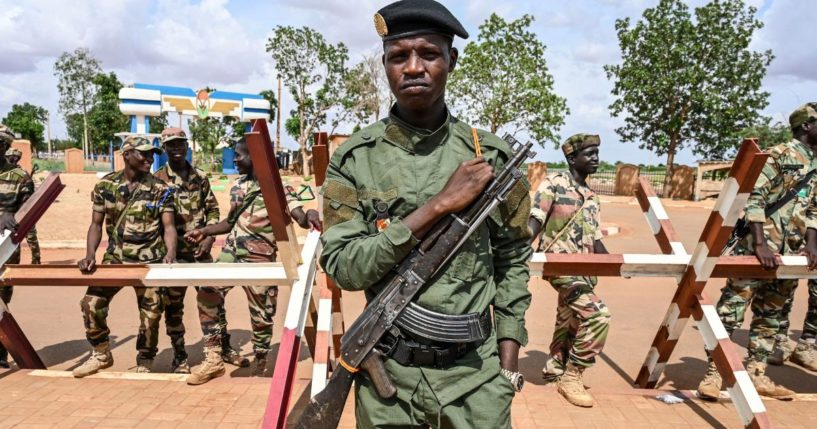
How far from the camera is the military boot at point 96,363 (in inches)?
154

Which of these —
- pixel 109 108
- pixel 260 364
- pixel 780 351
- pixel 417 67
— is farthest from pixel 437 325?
pixel 109 108

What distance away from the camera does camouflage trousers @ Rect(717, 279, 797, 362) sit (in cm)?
390

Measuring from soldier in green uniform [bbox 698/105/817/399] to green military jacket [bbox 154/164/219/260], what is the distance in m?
4.21

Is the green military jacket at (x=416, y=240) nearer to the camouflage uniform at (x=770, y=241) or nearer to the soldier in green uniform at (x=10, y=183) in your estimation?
the camouflage uniform at (x=770, y=241)

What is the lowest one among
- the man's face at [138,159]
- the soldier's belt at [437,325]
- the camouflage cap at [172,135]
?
the soldier's belt at [437,325]

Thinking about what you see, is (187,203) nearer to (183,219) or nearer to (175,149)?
(183,219)

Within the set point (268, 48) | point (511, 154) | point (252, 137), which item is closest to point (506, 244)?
point (511, 154)

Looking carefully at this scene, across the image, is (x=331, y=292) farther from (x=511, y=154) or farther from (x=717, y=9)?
(x=717, y=9)

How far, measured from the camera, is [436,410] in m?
1.52

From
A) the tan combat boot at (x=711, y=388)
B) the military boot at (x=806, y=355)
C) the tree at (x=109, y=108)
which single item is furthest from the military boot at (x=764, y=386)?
the tree at (x=109, y=108)

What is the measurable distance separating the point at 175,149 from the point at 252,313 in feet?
5.14

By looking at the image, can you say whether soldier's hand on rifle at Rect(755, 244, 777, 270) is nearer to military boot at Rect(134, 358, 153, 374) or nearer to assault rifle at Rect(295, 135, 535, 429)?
assault rifle at Rect(295, 135, 535, 429)

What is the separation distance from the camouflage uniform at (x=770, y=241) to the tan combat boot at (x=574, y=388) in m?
1.29

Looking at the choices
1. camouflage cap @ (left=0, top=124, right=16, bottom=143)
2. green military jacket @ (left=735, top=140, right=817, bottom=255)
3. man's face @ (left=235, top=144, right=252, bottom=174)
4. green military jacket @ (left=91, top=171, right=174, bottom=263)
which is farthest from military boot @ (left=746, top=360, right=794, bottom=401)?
camouflage cap @ (left=0, top=124, right=16, bottom=143)
